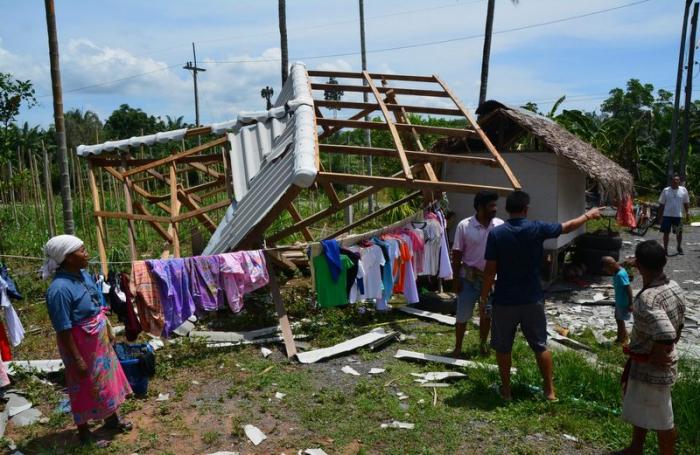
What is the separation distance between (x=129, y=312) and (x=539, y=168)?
7552mm

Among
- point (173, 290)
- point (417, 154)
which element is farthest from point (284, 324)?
point (417, 154)

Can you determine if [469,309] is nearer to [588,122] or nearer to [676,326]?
[676,326]

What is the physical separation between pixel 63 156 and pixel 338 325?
4.24 metres

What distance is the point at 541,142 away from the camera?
32.3ft

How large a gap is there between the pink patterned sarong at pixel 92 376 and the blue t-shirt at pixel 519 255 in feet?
10.5

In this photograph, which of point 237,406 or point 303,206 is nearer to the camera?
point 237,406

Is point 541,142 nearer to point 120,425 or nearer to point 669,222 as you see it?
point 669,222

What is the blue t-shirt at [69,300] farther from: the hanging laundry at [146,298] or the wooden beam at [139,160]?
the wooden beam at [139,160]

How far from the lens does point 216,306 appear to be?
6.02 meters

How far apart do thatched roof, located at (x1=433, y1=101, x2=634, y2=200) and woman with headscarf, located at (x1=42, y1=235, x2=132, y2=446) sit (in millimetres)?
7568

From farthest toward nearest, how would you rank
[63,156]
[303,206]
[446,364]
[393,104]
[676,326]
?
[303,206] < [393,104] < [63,156] < [446,364] < [676,326]

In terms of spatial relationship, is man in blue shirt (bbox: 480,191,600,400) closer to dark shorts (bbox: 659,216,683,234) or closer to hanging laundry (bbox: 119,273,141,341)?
hanging laundry (bbox: 119,273,141,341)

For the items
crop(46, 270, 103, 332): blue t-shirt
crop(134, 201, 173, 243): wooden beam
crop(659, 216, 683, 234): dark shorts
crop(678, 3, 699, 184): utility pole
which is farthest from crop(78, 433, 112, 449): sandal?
crop(678, 3, 699, 184): utility pole

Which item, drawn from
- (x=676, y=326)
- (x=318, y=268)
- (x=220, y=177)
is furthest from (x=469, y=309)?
(x=220, y=177)
